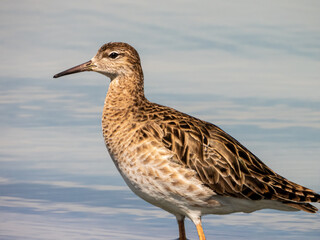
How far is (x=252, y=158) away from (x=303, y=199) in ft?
3.88

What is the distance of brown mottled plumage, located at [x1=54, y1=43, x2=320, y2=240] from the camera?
13.1 m

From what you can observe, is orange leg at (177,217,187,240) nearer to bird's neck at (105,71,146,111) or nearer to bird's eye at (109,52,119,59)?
bird's neck at (105,71,146,111)

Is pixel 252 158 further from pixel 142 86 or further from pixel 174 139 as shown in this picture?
pixel 142 86

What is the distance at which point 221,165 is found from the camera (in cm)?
1355

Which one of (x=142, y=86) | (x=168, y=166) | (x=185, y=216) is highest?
(x=142, y=86)

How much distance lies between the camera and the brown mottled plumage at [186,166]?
43.1 feet

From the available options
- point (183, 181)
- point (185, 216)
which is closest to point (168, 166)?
point (183, 181)

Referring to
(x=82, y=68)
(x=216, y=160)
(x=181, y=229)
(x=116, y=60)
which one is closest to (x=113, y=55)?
(x=116, y=60)

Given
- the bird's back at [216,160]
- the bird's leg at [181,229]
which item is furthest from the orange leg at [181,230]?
the bird's back at [216,160]

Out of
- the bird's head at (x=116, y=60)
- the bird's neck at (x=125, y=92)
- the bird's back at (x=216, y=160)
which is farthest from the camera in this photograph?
the bird's head at (x=116, y=60)

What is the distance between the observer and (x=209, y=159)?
13508 millimetres

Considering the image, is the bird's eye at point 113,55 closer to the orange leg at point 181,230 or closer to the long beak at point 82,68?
the long beak at point 82,68

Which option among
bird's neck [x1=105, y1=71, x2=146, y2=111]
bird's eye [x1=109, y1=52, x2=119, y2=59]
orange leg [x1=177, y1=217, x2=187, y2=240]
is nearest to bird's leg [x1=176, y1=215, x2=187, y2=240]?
orange leg [x1=177, y1=217, x2=187, y2=240]

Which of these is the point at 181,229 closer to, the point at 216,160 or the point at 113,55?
the point at 216,160
